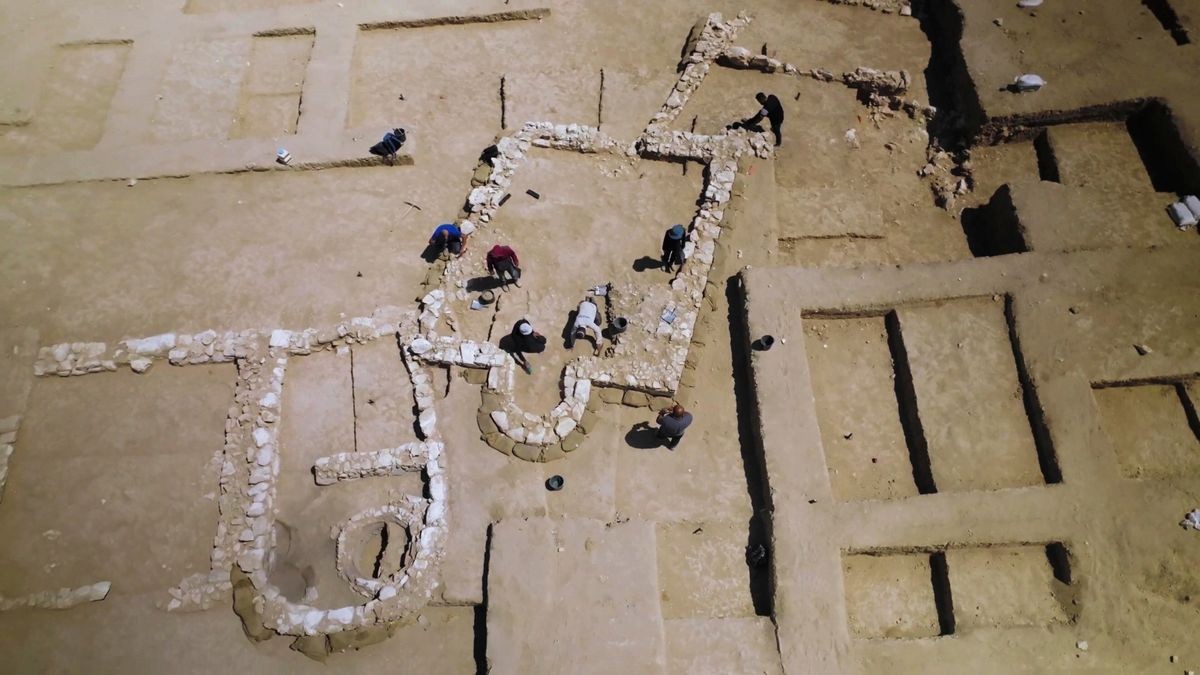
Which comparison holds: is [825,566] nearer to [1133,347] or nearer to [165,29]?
[1133,347]

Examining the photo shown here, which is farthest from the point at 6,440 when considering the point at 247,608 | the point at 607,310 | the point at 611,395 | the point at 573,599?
the point at 607,310

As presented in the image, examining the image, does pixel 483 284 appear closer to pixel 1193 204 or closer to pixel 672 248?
pixel 672 248

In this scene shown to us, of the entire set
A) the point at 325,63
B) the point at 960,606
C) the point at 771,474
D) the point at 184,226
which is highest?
the point at 325,63

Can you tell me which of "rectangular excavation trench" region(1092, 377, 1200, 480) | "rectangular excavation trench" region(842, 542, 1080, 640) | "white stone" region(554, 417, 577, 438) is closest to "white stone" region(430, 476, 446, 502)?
"white stone" region(554, 417, 577, 438)

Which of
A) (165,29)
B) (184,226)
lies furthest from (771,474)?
(165,29)

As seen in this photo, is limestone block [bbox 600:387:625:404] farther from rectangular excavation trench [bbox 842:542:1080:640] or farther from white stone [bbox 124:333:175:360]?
white stone [bbox 124:333:175:360]
